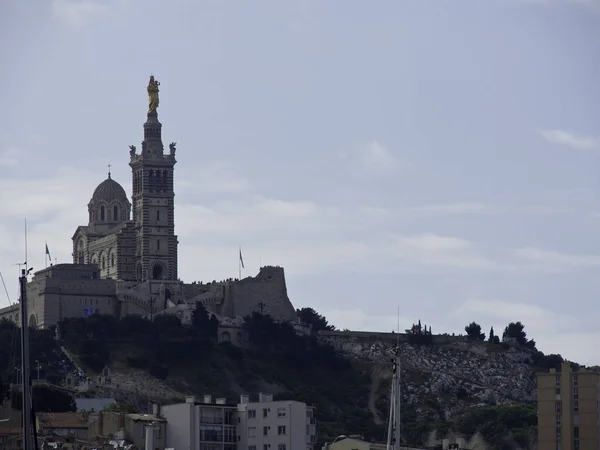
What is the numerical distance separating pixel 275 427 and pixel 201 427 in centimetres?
377

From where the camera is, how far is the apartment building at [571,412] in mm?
142337

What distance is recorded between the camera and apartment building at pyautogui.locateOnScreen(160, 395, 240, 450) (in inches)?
4360

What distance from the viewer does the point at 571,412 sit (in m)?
144

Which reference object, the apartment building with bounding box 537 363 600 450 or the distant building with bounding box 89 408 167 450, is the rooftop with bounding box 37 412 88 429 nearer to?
the distant building with bounding box 89 408 167 450

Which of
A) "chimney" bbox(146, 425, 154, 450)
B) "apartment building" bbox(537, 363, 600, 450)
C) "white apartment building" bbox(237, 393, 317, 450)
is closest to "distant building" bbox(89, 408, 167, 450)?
"chimney" bbox(146, 425, 154, 450)

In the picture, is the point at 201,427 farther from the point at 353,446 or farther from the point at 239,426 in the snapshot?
the point at 353,446

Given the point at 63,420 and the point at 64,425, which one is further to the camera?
the point at 63,420

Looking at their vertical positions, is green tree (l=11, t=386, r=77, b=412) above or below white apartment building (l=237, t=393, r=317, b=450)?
above

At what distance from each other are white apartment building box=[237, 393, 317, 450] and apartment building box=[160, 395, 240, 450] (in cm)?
62

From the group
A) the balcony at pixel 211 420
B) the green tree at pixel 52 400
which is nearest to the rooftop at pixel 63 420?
the balcony at pixel 211 420

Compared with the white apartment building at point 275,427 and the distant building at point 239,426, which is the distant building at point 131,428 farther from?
A: the white apartment building at point 275,427

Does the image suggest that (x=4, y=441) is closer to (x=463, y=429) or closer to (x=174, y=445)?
(x=174, y=445)

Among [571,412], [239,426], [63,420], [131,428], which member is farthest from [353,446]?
[571,412]

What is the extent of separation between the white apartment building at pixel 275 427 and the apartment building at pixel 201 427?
2.05 ft
